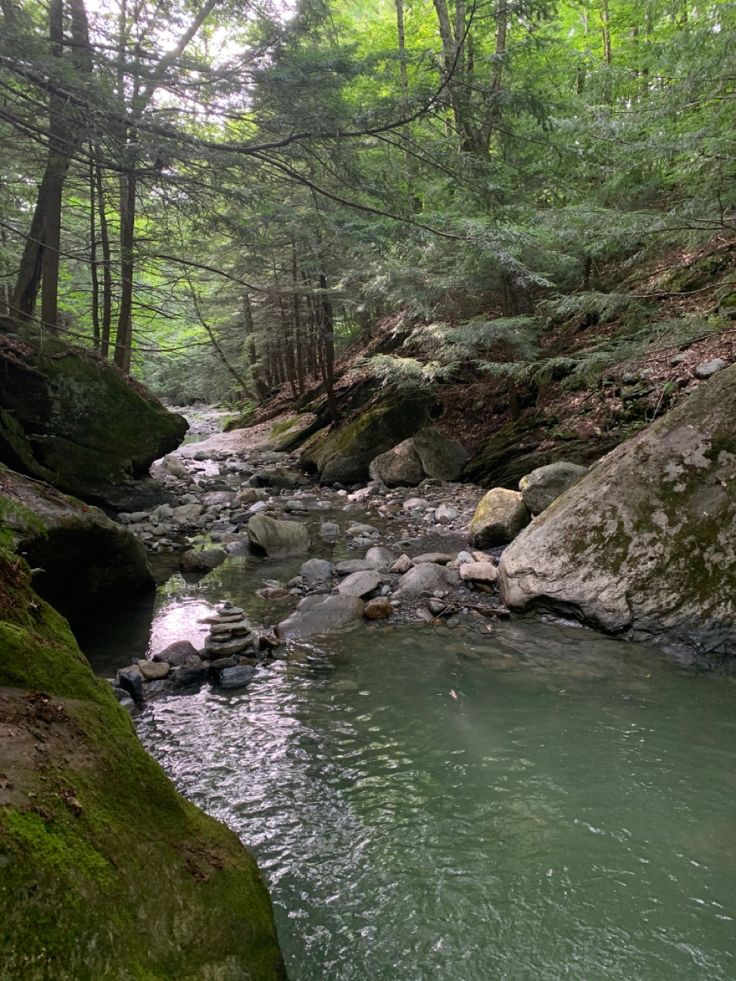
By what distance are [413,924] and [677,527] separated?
4636 mm

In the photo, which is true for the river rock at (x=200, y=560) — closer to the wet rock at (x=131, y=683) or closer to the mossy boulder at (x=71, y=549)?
the mossy boulder at (x=71, y=549)

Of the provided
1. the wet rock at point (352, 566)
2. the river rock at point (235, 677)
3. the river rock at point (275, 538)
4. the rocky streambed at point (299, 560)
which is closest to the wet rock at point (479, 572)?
the rocky streambed at point (299, 560)

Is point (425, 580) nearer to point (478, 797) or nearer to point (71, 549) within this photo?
point (478, 797)

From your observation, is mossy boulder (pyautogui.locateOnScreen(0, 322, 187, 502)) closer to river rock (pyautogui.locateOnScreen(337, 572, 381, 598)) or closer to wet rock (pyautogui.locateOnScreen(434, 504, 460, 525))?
river rock (pyautogui.locateOnScreen(337, 572, 381, 598))

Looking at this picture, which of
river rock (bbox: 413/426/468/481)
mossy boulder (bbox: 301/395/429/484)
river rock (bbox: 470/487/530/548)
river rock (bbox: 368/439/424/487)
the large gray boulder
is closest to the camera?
the large gray boulder

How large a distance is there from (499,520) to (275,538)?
347cm

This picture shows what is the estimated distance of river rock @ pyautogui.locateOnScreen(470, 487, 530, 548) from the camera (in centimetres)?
863

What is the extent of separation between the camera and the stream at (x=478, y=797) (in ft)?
8.53

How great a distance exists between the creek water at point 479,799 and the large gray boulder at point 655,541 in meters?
0.43

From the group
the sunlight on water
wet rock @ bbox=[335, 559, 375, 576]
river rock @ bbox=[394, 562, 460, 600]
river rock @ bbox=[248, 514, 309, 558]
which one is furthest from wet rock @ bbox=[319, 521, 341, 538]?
the sunlight on water

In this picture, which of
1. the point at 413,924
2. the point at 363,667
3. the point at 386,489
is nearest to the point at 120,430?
the point at 386,489

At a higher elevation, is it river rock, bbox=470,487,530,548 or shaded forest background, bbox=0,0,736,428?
shaded forest background, bbox=0,0,736,428

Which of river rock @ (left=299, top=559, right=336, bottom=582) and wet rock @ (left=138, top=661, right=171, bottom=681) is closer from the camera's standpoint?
wet rock @ (left=138, top=661, right=171, bottom=681)

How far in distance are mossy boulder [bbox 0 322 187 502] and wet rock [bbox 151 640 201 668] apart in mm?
5150
